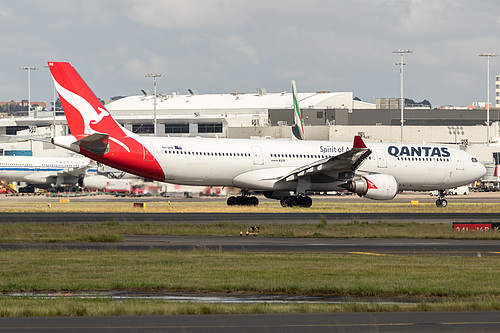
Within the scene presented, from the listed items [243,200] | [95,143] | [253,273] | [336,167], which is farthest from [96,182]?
[253,273]

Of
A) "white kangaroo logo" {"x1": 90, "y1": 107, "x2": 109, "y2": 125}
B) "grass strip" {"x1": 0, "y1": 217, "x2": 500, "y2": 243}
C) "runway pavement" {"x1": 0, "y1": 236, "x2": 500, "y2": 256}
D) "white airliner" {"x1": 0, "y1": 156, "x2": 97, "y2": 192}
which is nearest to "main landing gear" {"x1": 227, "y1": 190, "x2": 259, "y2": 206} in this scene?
"white kangaroo logo" {"x1": 90, "y1": 107, "x2": 109, "y2": 125}

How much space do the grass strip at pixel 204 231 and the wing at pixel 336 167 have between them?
36.2 feet

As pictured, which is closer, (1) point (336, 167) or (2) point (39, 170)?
(1) point (336, 167)

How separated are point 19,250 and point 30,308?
11.0 meters

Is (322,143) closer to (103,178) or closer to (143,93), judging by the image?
(103,178)

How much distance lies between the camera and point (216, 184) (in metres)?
47.9

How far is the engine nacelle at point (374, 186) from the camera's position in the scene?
47000mm

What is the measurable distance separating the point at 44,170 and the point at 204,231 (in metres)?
67.5

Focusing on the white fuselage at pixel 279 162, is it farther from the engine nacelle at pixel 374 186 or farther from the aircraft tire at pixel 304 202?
the engine nacelle at pixel 374 186

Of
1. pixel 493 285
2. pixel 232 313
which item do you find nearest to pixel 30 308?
pixel 232 313

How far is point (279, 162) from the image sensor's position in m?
48.7

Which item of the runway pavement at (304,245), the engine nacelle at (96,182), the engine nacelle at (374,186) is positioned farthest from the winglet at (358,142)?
the engine nacelle at (96,182)

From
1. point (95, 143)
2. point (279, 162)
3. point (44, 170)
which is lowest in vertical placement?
point (44, 170)

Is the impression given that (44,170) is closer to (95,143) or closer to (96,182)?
(96,182)
